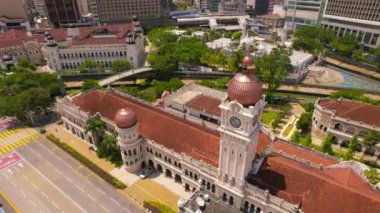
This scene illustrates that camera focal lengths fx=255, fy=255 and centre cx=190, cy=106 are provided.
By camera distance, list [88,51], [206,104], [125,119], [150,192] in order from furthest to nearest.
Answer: [88,51]
[206,104]
[150,192]
[125,119]

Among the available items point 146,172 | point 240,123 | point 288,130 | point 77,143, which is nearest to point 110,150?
point 146,172

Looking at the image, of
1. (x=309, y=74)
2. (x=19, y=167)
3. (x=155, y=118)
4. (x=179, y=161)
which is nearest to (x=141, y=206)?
(x=179, y=161)

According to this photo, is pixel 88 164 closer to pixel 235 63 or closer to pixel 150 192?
pixel 150 192

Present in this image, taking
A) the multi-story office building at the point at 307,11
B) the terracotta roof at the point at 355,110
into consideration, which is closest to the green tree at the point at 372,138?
the terracotta roof at the point at 355,110

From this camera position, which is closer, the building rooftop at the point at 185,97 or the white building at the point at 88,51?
the building rooftop at the point at 185,97

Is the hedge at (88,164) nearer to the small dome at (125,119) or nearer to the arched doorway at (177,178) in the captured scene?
the arched doorway at (177,178)

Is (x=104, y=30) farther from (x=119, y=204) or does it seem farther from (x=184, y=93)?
(x=119, y=204)
